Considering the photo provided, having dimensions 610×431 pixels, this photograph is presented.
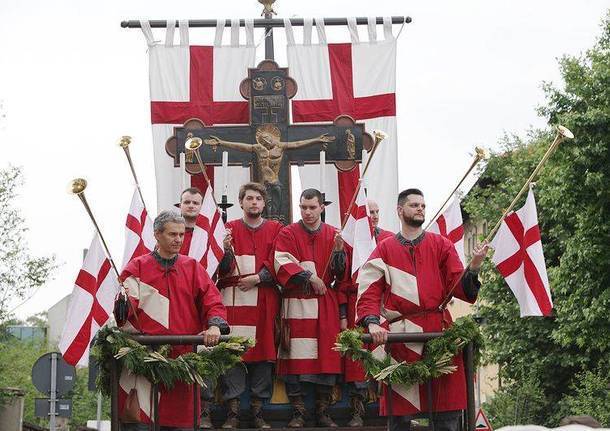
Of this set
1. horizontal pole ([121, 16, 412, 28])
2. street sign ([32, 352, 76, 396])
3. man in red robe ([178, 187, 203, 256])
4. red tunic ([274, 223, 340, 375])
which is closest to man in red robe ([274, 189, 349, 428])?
red tunic ([274, 223, 340, 375])

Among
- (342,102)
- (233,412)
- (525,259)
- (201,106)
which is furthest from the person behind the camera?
(342,102)

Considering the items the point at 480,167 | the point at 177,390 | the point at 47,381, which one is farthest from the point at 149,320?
the point at 480,167

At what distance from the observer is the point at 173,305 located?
920 centimetres

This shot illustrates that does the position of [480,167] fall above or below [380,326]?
above

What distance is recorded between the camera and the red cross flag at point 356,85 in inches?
572

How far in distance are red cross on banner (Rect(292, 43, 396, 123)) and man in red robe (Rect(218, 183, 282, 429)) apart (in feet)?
11.9

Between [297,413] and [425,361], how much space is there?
7.23 ft

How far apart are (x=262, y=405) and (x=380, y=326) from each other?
2.15 meters

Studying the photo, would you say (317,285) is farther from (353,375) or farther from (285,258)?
(353,375)

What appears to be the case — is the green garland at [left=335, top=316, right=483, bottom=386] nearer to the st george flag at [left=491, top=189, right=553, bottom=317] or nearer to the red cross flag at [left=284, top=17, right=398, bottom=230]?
the st george flag at [left=491, top=189, right=553, bottom=317]

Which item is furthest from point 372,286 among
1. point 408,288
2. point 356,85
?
point 356,85

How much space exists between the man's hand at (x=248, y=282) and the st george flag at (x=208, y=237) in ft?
1.07

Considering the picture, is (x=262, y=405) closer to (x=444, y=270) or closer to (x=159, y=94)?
(x=444, y=270)

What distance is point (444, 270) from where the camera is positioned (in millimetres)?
9438
